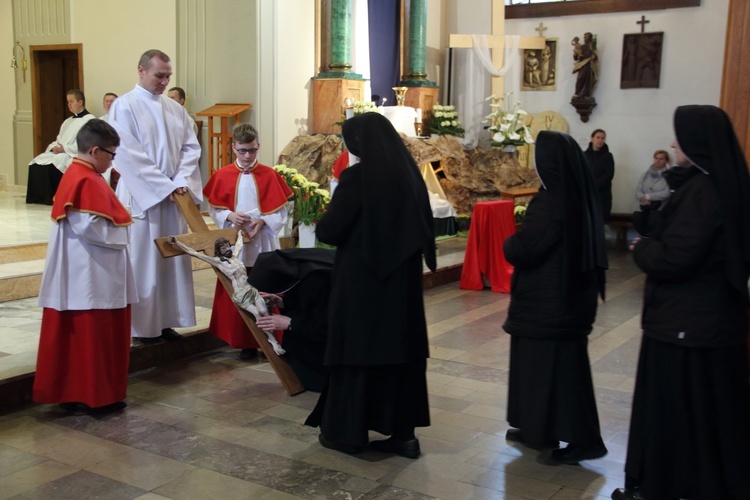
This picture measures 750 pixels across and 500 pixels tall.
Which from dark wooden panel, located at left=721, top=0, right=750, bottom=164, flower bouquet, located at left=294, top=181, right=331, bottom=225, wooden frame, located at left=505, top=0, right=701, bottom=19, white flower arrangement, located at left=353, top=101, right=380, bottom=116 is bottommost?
flower bouquet, located at left=294, top=181, right=331, bottom=225

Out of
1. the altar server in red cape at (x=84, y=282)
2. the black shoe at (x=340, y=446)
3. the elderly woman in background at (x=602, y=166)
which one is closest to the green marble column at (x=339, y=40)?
the elderly woman in background at (x=602, y=166)

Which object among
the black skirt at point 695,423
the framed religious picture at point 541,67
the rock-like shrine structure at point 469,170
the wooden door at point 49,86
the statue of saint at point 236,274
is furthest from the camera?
the framed religious picture at point 541,67

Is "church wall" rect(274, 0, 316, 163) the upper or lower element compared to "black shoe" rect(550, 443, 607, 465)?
upper

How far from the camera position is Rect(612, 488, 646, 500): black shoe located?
11.0 ft

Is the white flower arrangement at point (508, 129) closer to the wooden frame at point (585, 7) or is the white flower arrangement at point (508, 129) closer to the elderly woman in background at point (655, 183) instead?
the elderly woman in background at point (655, 183)

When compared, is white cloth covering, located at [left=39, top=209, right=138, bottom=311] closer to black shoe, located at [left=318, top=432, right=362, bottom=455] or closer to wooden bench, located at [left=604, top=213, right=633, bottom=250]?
black shoe, located at [left=318, top=432, right=362, bottom=455]

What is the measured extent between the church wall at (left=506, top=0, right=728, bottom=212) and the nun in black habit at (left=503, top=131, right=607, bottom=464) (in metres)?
9.64

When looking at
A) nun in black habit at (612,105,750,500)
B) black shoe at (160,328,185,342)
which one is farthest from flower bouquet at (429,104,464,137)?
nun in black habit at (612,105,750,500)

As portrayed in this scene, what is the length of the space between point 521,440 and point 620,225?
29.8 ft

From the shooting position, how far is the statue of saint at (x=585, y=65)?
13.0 meters

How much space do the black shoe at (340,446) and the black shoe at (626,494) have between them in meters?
1.19

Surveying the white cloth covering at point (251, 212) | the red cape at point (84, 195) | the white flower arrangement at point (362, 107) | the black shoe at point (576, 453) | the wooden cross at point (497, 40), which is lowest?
the black shoe at point (576, 453)

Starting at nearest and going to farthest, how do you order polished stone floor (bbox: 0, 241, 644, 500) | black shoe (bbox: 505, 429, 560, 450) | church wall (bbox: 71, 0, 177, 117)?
polished stone floor (bbox: 0, 241, 644, 500), black shoe (bbox: 505, 429, 560, 450), church wall (bbox: 71, 0, 177, 117)

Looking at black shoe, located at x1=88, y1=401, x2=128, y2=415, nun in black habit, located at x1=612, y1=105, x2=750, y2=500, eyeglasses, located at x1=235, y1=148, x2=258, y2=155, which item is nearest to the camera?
nun in black habit, located at x1=612, y1=105, x2=750, y2=500
